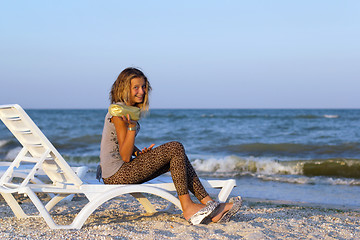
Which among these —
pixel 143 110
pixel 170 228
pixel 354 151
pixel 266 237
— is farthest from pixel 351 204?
pixel 354 151

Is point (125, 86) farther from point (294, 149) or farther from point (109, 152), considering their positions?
point (294, 149)

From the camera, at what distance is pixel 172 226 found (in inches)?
156

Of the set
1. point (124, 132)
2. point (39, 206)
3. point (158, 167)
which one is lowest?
point (39, 206)

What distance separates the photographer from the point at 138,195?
4.38 metres

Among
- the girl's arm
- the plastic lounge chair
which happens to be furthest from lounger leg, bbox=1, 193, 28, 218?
the girl's arm

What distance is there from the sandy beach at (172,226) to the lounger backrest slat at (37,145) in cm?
49

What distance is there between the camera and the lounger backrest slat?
3461 mm

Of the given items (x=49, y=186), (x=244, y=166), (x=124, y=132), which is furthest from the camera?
(x=244, y=166)

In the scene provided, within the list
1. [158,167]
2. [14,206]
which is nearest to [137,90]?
[158,167]

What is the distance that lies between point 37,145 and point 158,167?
3.69ft

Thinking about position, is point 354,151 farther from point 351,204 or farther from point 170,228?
point 170,228

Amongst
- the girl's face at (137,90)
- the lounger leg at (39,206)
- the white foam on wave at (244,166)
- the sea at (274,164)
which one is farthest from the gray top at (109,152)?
the white foam on wave at (244,166)

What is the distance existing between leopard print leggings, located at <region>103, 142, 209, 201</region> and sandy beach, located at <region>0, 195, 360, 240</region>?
0.41m

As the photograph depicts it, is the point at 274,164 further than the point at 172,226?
Yes
